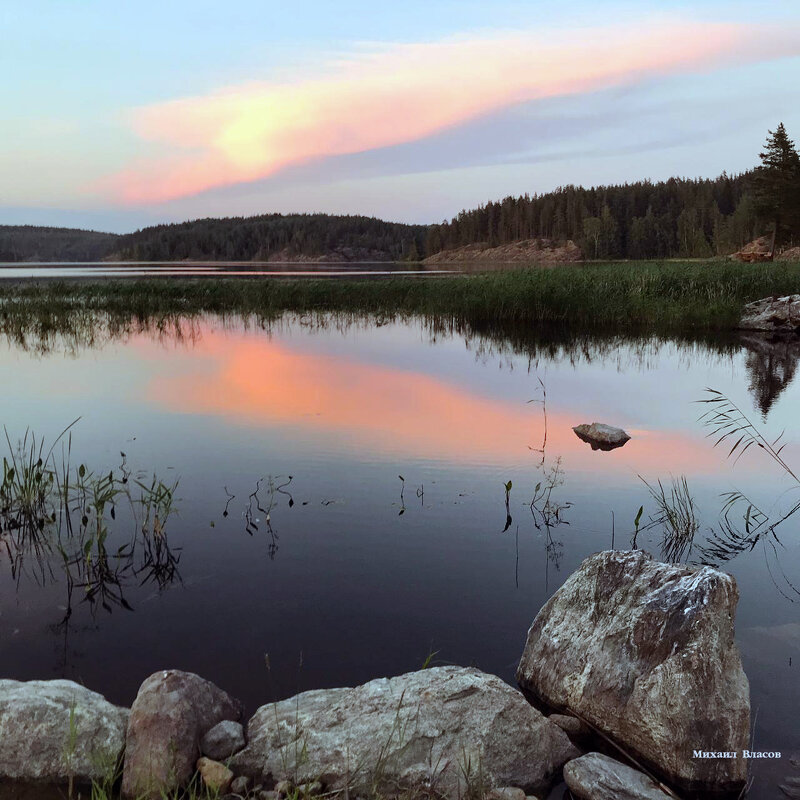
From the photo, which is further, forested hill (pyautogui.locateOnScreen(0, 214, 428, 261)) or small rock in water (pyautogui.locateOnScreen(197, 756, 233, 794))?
forested hill (pyautogui.locateOnScreen(0, 214, 428, 261))

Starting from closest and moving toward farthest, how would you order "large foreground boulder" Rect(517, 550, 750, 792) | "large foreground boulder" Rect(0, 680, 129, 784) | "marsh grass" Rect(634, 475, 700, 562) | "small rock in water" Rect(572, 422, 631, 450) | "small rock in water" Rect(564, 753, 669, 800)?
"small rock in water" Rect(564, 753, 669, 800) → "large foreground boulder" Rect(0, 680, 129, 784) → "large foreground boulder" Rect(517, 550, 750, 792) → "marsh grass" Rect(634, 475, 700, 562) → "small rock in water" Rect(572, 422, 631, 450)

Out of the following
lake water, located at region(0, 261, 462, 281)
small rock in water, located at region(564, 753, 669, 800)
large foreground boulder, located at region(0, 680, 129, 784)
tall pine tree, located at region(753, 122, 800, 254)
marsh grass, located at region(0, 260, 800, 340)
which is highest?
tall pine tree, located at region(753, 122, 800, 254)

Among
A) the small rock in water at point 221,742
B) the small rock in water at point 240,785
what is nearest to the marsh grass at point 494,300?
the small rock in water at point 221,742

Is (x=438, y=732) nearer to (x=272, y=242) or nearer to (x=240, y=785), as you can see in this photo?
(x=240, y=785)

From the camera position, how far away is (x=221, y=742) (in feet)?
10.8

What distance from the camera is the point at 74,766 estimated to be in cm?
321

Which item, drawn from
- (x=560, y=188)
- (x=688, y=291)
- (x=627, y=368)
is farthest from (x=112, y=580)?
(x=560, y=188)

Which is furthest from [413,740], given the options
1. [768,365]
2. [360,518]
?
[768,365]

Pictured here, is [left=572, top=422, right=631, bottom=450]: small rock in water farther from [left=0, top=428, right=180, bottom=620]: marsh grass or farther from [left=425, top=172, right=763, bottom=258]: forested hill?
[left=425, top=172, right=763, bottom=258]: forested hill

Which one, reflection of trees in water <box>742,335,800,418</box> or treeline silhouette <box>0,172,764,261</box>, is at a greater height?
treeline silhouette <box>0,172,764,261</box>

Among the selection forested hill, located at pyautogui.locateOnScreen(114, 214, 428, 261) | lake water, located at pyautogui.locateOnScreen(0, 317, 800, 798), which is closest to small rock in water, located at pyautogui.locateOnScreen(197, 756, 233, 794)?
lake water, located at pyautogui.locateOnScreen(0, 317, 800, 798)

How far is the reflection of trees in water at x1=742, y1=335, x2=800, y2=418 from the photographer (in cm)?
1317

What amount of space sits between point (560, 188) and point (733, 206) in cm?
4011

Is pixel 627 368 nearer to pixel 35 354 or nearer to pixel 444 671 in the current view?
pixel 444 671
